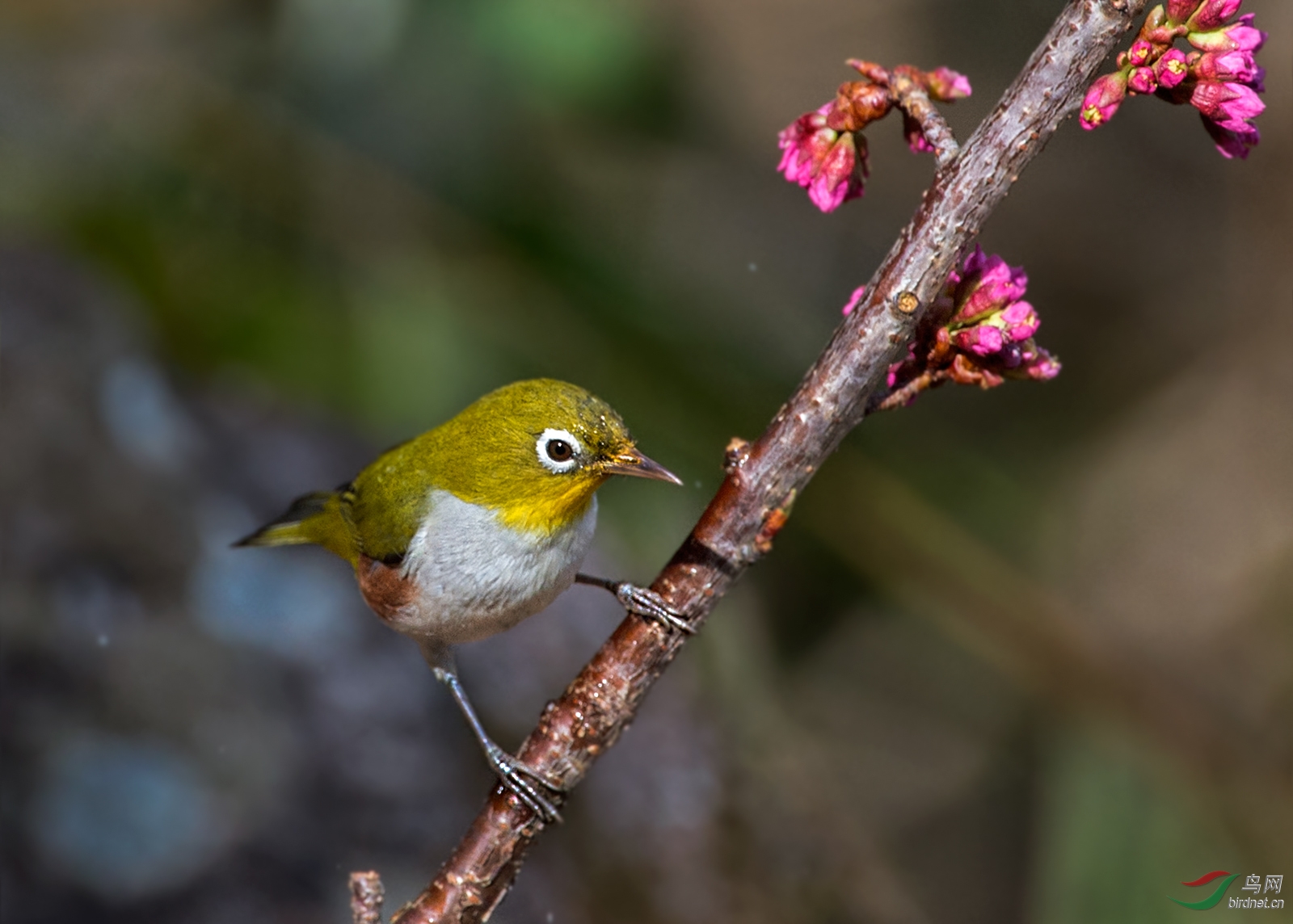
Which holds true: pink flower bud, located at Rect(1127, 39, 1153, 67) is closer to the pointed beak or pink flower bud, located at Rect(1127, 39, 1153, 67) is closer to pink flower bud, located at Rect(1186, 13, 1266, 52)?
pink flower bud, located at Rect(1186, 13, 1266, 52)

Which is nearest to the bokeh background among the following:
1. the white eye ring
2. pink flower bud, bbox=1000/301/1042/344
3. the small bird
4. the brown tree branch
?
the small bird

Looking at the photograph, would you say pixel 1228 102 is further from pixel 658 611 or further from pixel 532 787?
pixel 532 787

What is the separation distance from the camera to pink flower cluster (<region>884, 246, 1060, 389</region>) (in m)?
2.07

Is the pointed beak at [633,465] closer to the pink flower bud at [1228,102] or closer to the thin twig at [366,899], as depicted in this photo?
the thin twig at [366,899]

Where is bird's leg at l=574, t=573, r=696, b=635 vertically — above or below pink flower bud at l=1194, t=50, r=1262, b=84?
below

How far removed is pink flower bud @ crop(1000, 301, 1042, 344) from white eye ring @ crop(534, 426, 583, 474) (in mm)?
1233

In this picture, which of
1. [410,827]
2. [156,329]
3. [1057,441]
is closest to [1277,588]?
[1057,441]

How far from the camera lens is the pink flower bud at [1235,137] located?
2.01 m

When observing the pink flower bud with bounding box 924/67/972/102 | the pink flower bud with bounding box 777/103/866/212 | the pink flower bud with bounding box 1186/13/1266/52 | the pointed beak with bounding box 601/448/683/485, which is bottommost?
the pointed beak with bounding box 601/448/683/485

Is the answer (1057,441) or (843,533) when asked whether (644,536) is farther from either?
(1057,441)

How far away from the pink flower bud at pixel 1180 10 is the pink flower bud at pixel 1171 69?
0.06m

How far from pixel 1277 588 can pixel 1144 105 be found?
304 centimetres

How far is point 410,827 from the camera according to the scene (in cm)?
458

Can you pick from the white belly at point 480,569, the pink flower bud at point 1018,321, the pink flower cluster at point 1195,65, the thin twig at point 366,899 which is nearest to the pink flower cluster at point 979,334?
the pink flower bud at point 1018,321
